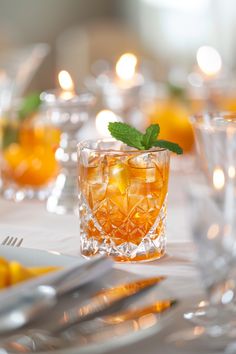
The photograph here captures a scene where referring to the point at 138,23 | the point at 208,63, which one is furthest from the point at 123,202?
the point at 138,23

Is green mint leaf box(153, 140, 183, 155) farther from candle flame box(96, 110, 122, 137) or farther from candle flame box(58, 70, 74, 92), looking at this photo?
candle flame box(96, 110, 122, 137)

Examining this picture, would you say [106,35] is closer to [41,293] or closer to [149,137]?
[149,137]

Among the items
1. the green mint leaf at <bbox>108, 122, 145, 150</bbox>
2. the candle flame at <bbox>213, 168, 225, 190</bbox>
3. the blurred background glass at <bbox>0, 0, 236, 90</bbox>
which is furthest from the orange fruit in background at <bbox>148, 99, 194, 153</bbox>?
the blurred background glass at <bbox>0, 0, 236, 90</bbox>

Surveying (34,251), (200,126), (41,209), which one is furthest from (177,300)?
(41,209)

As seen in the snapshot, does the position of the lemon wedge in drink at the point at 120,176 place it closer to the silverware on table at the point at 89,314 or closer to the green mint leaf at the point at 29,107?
the silverware on table at the point at 89,314

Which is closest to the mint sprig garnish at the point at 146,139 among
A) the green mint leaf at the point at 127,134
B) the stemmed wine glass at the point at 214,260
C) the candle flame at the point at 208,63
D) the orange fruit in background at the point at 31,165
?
the green mint leaf at the point at 127,134

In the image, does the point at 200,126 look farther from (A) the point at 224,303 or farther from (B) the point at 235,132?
(A) the point at 224,303
